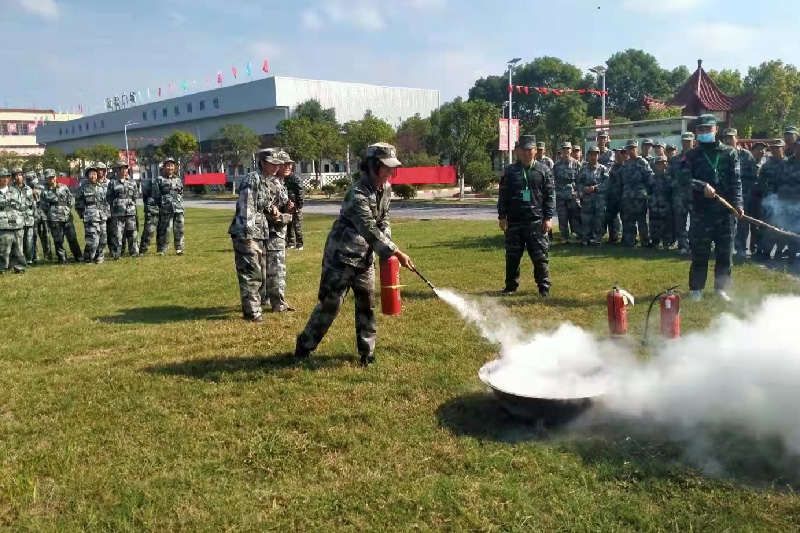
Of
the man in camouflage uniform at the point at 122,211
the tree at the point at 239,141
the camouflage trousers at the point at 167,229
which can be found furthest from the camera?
the tree at the point at 239,141

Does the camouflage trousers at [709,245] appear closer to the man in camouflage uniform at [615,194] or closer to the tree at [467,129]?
the man in camouflage uniform at [615,194]

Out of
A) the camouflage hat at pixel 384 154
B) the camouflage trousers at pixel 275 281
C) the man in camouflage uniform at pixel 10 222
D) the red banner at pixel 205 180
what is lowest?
the camouflage trousers at pixel 275 281

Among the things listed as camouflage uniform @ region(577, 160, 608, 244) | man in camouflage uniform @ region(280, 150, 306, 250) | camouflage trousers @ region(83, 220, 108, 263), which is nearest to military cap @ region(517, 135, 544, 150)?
camouflage uniform @ region(577, 160, 608, 244)

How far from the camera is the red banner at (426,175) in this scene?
40500mm

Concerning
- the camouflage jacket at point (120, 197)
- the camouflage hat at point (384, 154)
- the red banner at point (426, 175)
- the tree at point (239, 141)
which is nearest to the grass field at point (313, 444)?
the camouflage hat at point (384, 154)

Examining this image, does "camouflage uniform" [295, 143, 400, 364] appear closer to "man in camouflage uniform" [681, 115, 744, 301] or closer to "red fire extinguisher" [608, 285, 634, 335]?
"red fire extinguisher" [608, 285, 634, 335]

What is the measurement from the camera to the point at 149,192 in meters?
15.0

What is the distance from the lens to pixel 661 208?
12.8 m

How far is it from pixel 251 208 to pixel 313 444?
4.17m

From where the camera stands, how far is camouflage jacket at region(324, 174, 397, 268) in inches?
223

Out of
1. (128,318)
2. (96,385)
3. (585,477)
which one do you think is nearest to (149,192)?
(128,318)

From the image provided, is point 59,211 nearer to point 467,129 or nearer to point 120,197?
point 120,197

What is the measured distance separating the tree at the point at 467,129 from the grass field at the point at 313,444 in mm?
30034

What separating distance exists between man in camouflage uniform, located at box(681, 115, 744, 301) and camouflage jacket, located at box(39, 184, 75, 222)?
13523 millimetres
